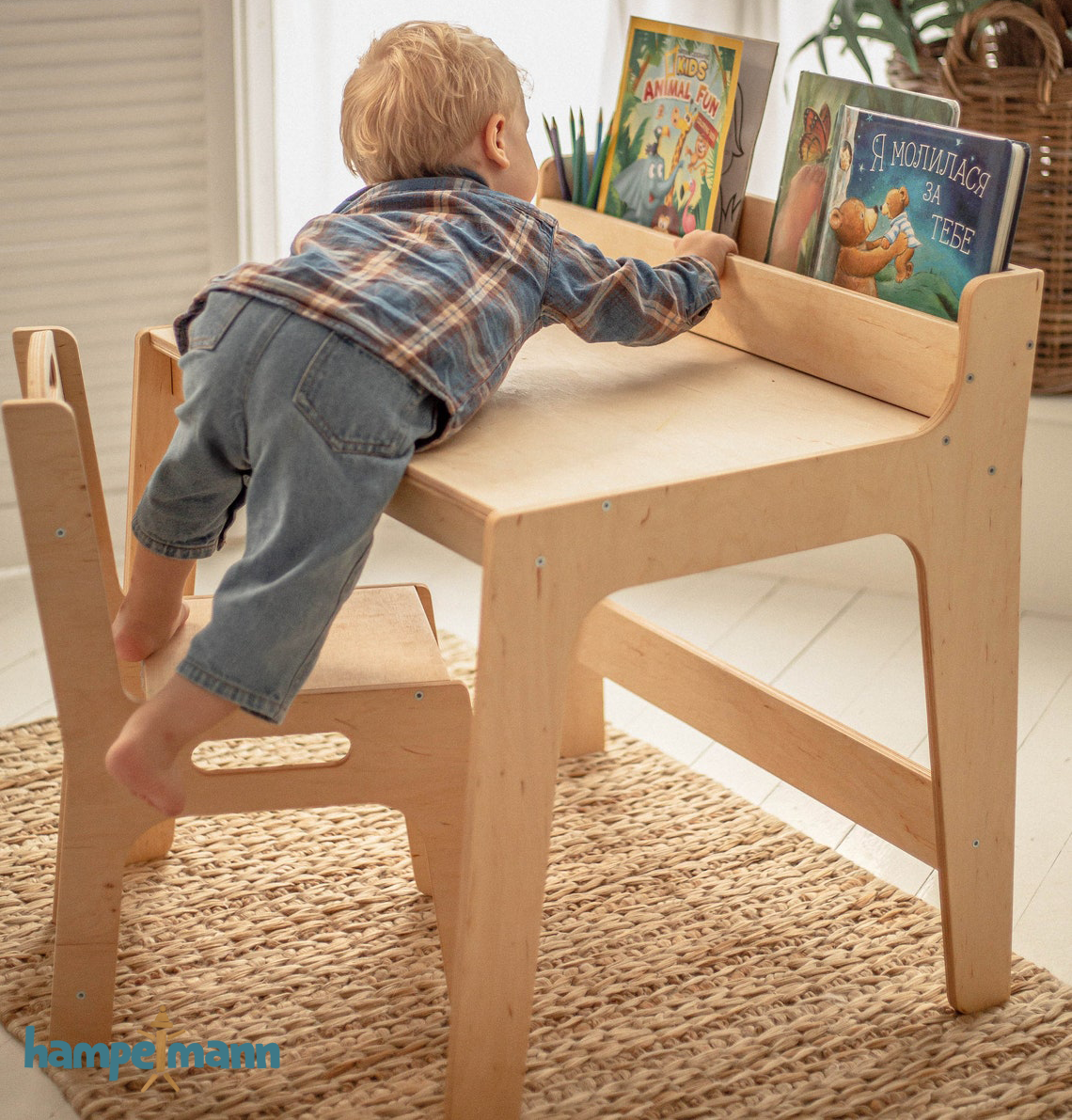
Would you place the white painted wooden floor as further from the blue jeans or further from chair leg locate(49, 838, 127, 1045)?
the blue jeans

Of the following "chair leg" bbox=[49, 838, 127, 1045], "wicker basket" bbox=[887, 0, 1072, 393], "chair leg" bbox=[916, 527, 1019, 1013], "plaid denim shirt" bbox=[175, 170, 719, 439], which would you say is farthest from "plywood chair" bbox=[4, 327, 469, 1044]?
"wicker basket" bbox=[887, 0, 1072, 393]

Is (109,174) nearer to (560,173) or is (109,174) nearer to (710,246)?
(560,173)

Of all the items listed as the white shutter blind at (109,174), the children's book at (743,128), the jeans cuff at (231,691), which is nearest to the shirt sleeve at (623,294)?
the children's book at (743,128)

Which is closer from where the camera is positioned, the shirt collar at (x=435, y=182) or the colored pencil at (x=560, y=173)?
the shirt collar at (x=435, y=182)

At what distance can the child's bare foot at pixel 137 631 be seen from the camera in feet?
3.78

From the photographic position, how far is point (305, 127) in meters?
1.92

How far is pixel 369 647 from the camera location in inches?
45.8

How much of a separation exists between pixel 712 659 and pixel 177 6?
1156mm

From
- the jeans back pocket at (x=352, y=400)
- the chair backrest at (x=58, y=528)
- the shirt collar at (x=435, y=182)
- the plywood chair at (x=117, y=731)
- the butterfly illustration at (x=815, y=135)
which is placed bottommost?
the plywood chair at (x=117, y=731)

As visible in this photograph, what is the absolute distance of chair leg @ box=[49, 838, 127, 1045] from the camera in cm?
109

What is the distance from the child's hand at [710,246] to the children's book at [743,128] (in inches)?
1.9

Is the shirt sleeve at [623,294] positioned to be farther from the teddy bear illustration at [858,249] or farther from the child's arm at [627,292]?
the teddy bear illustration at [858,249]

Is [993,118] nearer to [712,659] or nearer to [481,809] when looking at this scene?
[712,659]

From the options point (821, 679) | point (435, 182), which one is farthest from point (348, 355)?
point (821, 679)
